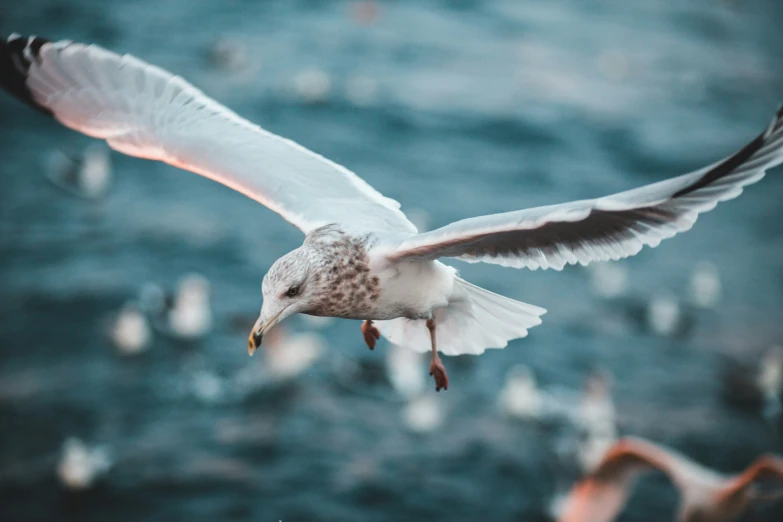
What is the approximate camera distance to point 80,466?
757 cm

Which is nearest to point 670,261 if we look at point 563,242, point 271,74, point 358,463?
point 358,463

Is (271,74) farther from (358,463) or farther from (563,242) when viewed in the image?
(563,242)

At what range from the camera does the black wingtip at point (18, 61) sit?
455 centimetres

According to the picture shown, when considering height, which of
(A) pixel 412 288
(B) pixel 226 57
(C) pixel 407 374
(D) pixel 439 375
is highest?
(B) pixel 226 57

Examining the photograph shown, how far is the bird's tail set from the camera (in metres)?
4.20

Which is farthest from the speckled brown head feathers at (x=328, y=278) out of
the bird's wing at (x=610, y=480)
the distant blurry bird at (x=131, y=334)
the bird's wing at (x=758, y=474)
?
the distant blurry bird at (x=131, y=334)

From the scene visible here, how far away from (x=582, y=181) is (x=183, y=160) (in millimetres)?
7655

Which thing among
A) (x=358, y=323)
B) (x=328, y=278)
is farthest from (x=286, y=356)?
(x=328, y=278)

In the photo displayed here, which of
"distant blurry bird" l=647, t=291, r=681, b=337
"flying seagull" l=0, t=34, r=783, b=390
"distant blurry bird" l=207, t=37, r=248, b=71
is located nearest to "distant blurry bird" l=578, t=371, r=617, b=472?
"distant blurry bird" l=647, t=291, r=681, b=337

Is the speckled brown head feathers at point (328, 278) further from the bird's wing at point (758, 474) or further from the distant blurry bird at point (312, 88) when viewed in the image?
the distant blurry bird at point (312, 88)

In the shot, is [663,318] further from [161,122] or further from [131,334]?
[161,122]

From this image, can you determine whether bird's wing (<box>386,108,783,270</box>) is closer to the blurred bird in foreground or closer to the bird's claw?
the bird's claw

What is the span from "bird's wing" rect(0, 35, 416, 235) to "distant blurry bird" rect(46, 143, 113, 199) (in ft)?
20.8

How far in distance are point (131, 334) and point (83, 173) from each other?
295 cm
